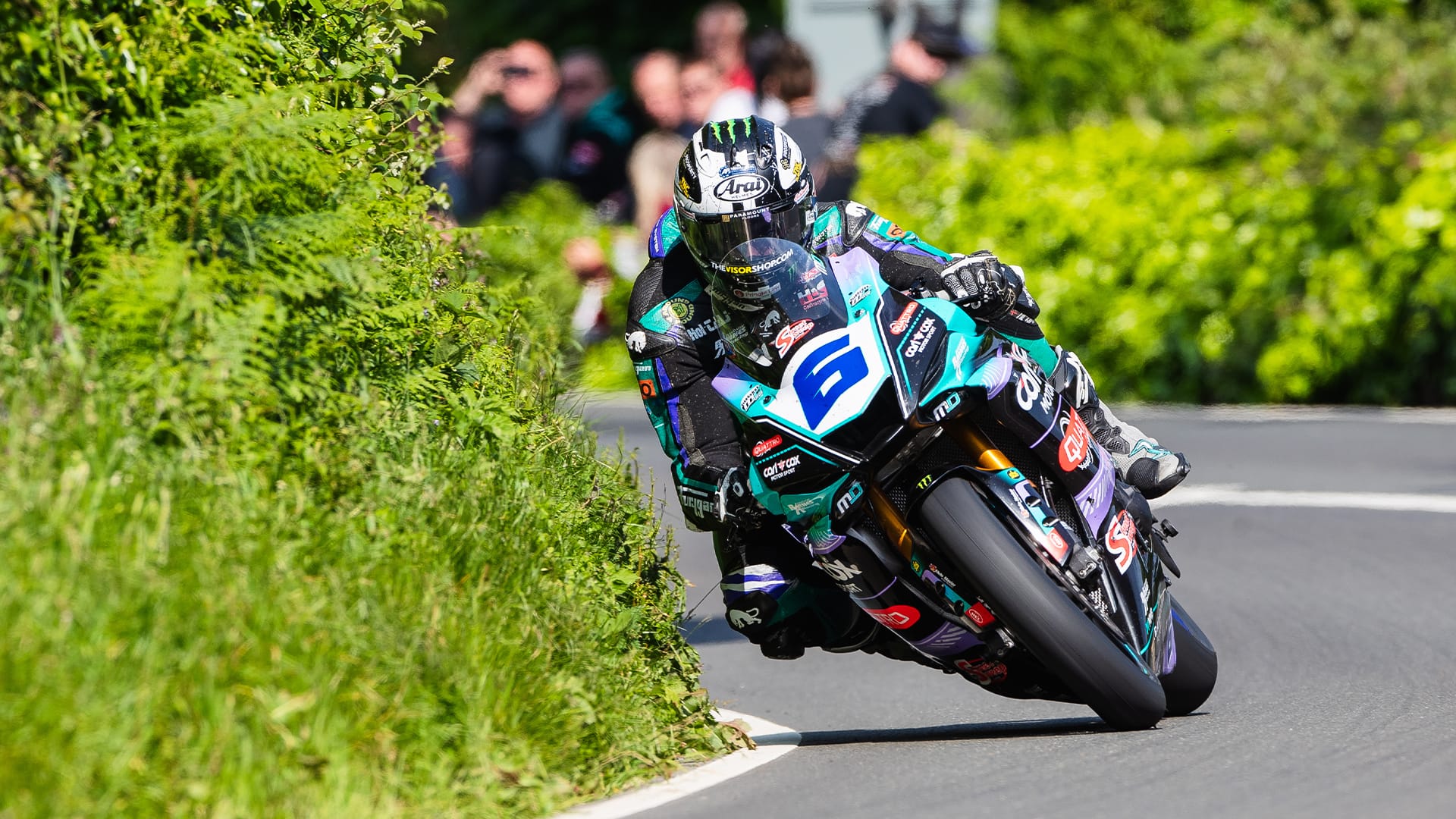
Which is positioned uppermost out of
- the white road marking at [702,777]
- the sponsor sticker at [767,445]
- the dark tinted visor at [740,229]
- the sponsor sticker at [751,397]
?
the dark tinted visor at [740,229]

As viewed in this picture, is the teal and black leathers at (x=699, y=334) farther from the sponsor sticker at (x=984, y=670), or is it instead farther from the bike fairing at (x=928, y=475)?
the sponsor sticker at (x=984, y=670)

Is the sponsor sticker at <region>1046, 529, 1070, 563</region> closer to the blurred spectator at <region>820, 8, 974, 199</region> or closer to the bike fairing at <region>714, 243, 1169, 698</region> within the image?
the bike fairing at <region>714, 243, 1169, 698</region>

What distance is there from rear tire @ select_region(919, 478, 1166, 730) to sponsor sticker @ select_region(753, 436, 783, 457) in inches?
16.5

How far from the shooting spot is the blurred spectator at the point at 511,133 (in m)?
16.4

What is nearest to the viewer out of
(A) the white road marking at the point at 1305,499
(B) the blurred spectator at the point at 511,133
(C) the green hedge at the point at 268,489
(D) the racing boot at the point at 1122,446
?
(C) the green hedge at the point at 268,489

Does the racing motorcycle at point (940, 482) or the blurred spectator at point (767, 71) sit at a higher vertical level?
the blurred spectator at point (767, 71)

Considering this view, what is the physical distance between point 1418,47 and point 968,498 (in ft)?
39.0

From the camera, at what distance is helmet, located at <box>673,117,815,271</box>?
566 cm

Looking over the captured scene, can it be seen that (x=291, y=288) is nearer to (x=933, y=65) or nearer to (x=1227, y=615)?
Result: (x=1227, y=615)

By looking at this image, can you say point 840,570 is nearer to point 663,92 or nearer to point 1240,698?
point 1240,698

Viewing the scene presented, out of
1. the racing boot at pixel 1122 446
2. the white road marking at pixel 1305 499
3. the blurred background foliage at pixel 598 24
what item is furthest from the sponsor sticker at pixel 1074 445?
the blurred background foliage at pixel 598 24

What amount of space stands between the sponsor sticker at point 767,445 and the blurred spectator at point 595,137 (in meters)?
10.7

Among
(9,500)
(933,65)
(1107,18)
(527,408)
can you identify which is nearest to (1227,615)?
(527,408)

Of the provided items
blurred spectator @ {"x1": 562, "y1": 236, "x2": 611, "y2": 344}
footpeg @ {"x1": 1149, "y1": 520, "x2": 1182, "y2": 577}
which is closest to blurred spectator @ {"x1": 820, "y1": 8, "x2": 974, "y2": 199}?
blurred spectator @ {"x1": 562, "y1": 236, "x2": 611, "y2": 344}
